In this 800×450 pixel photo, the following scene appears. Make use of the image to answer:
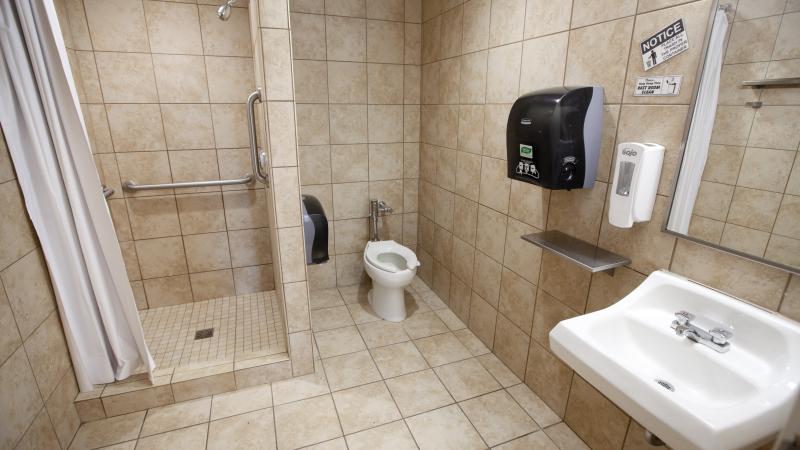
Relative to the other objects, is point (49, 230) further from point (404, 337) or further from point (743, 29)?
Result: point (743, 29)

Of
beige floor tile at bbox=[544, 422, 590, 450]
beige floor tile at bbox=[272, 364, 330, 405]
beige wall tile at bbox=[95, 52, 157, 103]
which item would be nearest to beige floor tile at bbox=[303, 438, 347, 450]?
beige floor tile at bbox=[272, 364, 330, 405]

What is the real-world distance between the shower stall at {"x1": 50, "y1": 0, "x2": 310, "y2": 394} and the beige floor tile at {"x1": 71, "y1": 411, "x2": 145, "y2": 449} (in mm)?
190

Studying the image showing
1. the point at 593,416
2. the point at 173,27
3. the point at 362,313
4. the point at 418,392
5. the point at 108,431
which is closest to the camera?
the point at 593,416

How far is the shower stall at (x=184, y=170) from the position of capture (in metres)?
2.08

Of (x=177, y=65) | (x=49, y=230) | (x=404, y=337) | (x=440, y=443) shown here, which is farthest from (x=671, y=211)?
(x=177, y=65)

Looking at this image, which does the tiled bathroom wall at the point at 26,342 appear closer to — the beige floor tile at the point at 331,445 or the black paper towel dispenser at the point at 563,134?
the beige floor tile at the point at 331,445

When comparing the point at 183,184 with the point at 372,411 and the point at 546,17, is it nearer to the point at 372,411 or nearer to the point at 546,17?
the point at 372,411

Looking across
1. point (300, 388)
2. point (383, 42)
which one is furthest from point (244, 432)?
point (383, 42)

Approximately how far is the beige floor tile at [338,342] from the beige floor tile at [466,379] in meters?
0.54

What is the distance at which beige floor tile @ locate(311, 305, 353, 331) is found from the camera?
2.55 m

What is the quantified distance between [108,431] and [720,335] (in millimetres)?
2408

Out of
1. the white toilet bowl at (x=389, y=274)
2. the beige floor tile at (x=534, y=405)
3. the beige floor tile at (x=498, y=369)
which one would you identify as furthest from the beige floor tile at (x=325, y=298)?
the beige floor tile at (x=534, y=405)

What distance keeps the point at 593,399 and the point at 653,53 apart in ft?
4.44

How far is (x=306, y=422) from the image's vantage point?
178cm
